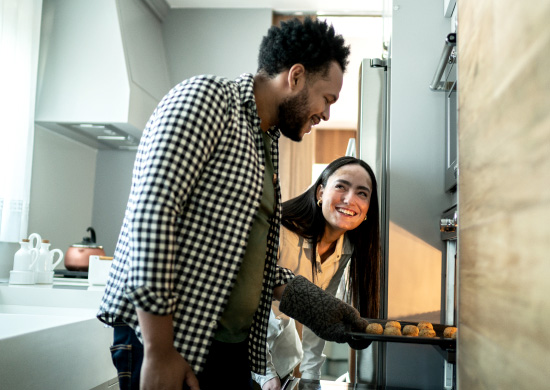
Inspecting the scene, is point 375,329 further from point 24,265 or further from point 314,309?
point 24,265

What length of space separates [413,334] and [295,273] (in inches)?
20.3

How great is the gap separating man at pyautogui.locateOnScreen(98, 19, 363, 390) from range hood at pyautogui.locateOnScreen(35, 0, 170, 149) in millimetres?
1663

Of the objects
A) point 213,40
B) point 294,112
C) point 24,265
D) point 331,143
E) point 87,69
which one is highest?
point 213,40

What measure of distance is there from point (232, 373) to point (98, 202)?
2.34m

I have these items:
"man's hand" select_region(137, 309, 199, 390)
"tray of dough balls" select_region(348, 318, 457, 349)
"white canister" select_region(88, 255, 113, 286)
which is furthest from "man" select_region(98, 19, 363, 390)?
"white canister" select_region(88, 255, 113, 286)

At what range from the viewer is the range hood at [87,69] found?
244cm

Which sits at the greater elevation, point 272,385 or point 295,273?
point 295,273

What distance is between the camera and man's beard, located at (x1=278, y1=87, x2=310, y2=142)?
36.2 inches

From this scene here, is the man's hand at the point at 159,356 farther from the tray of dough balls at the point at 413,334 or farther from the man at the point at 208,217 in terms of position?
the tray of dough balls at the point at 413,334

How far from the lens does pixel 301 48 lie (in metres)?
0.91

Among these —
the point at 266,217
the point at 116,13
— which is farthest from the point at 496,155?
the point at 116,13

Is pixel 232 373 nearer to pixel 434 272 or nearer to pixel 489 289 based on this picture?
pixel 489 289

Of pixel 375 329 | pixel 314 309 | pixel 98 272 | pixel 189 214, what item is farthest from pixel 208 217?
pixel 98 272

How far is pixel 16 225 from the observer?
2.25 metres
